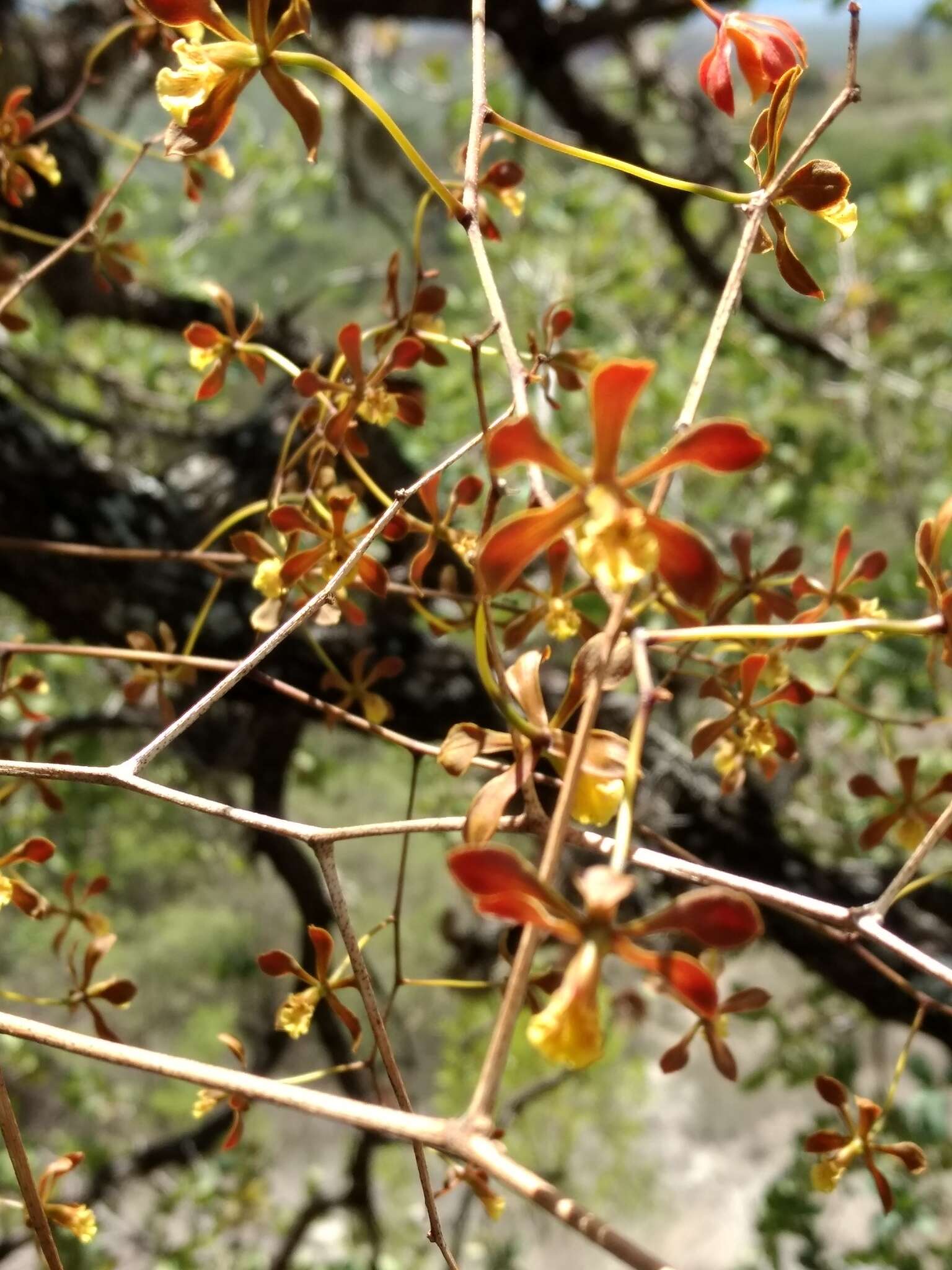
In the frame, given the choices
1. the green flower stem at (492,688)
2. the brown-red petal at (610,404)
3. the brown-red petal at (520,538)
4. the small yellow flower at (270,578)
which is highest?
the brown-red petal at (610,404)

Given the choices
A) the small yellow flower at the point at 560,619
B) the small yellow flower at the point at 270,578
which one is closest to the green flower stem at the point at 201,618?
the small yellow flower at the point at 270,578

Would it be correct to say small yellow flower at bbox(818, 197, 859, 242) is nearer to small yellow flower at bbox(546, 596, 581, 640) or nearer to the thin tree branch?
small yellow flower at bbox(546, 596, 581, 640)

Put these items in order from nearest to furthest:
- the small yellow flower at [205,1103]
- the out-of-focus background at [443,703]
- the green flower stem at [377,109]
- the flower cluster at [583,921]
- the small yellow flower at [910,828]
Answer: the flower cluster at [583,921] < the green flower stem at [377,109] < the small yellow flower at [205,1103] < the small yellow flower at [910,828] < the out-of-focus background at [443,703]

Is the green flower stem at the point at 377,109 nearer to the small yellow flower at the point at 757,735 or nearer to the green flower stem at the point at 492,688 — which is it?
the green flower stem at the point at 492,688

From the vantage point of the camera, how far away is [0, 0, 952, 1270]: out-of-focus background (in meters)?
0.99

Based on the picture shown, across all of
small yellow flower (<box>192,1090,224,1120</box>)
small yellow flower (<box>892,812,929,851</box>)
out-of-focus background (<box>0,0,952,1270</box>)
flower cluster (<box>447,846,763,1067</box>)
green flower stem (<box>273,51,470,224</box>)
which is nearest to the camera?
flower cluster (<box>447,846,763,1067</box>)

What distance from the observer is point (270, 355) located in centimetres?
47

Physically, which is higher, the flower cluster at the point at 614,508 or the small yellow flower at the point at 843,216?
the small yellow flower at the point at 843,216

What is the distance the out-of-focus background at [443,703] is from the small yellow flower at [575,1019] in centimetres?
66

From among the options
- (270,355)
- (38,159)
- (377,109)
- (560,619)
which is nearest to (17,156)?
(38,159)

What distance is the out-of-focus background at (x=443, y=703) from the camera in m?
0.99

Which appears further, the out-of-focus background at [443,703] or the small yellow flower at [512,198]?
the out-of-focus background at [443,703]

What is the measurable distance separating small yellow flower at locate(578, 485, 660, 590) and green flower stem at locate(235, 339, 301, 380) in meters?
0.24

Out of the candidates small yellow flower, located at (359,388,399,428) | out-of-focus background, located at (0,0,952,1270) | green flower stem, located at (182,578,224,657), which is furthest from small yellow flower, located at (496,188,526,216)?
out-of-focus background, located at (0,0,952,1270)
